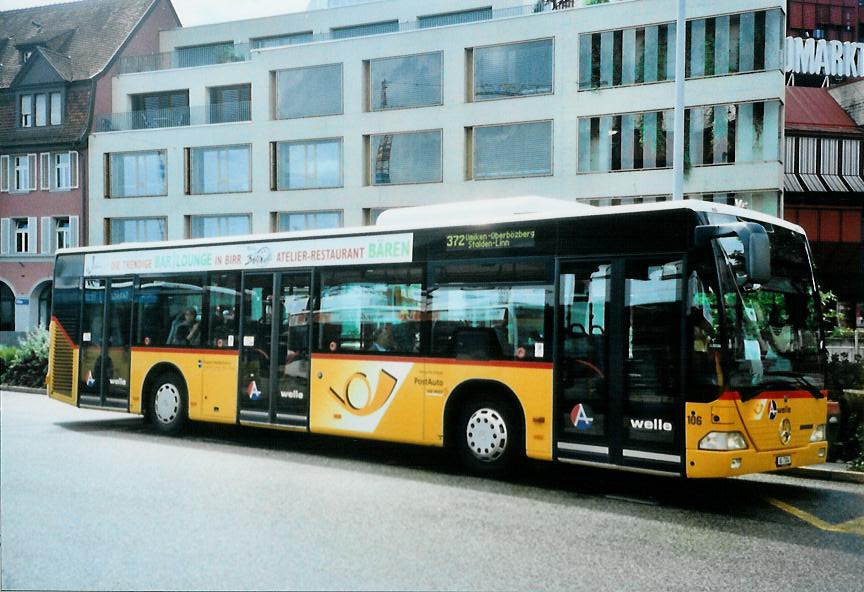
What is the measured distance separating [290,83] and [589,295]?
1361 inches

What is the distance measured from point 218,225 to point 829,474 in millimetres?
36083

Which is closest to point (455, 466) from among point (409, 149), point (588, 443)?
point (588, 443)

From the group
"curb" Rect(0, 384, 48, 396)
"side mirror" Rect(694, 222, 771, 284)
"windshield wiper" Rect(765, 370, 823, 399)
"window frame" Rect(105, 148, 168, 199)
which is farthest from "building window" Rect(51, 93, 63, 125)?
"windshield wiper" Rect(765, 370, 823, 399)

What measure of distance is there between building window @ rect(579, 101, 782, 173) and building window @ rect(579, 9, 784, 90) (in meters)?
1.36

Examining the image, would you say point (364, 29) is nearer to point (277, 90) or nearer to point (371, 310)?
point (277, 90)

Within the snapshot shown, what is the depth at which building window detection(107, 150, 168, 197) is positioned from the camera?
4456 centimetres

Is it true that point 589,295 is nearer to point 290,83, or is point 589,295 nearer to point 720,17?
point 720,17

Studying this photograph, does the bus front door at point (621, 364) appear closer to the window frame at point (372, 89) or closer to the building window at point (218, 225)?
the window frame at point (372, 89)

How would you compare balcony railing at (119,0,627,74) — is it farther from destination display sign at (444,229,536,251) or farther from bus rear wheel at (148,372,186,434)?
destination display sign at (444,229,536,251)

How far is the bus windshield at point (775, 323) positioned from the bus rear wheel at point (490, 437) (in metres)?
2.56

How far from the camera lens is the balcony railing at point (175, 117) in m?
43.3

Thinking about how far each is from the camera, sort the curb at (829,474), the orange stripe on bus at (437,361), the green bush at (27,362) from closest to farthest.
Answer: the orange stripe on bus at (437,361) < the curb at (829,474) < the green bush at (27,362)

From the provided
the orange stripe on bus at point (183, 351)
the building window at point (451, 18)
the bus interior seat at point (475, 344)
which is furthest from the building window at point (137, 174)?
the bus interior seat at point (475, 344)

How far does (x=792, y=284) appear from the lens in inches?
366
